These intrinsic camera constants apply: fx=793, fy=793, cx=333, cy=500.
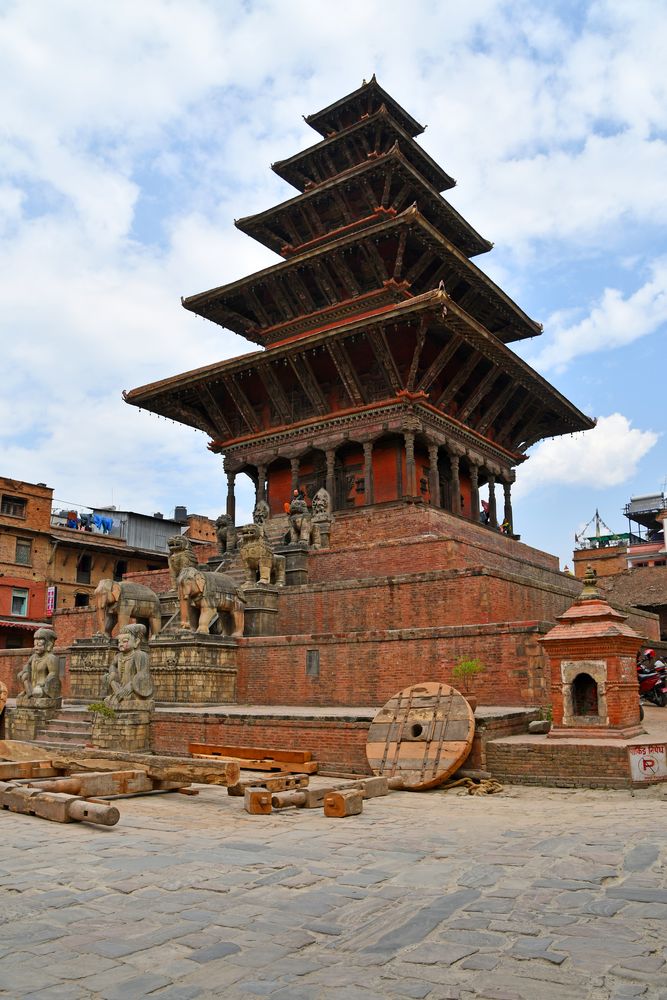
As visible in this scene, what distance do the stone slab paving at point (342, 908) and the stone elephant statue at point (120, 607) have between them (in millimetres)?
9921

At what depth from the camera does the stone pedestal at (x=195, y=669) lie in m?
14.7

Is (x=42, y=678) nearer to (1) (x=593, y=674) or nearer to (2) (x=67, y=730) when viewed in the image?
(2) (x=67, y=730)

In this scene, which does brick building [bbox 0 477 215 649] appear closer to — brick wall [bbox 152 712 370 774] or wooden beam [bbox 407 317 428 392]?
wooden beam [bbox 407 317 428 392]

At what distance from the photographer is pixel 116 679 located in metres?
13.0

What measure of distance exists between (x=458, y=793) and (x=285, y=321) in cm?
2231

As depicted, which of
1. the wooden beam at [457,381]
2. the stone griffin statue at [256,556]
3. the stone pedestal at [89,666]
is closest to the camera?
the stone pedestal at [89,666]

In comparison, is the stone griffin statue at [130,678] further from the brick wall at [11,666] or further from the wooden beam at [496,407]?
the wooden beam at [496,407]

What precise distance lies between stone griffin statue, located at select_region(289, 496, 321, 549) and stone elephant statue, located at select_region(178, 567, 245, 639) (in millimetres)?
3618

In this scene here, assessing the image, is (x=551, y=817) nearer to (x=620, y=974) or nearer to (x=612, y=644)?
(x=612, y=644)

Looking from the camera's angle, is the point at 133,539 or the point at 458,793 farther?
the point at 133,539

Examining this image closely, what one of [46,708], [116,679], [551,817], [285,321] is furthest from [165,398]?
[551,817]

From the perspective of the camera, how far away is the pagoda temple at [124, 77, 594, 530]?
2378 cm

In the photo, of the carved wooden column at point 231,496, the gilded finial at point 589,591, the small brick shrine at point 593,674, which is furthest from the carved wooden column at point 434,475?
the small brick shrine at point 593,674

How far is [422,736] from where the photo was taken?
9750mm
